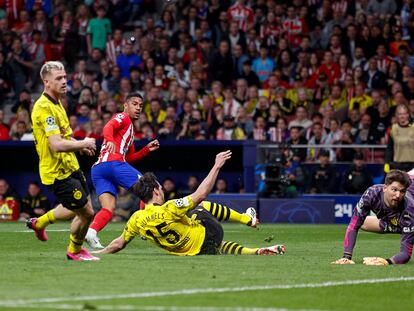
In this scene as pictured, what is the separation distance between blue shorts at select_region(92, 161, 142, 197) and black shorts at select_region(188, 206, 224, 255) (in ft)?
7.44

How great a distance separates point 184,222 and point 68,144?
182cm

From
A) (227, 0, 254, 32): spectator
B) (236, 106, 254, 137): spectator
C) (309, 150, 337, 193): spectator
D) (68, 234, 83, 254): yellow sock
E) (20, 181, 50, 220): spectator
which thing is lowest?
(20, 181, 50, 220): spectator

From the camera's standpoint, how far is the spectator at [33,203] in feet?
77.8

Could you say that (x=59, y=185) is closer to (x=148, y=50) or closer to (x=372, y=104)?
(x=372, y=104)

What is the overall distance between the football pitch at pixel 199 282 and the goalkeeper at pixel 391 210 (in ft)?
0.58

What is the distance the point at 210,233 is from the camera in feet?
41.0

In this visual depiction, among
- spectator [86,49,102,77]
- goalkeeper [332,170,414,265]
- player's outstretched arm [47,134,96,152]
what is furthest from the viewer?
spectator [86,49,102,77]

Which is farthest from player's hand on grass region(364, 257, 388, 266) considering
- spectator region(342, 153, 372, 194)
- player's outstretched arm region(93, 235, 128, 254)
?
spectator region(342, 153, 372, 194)

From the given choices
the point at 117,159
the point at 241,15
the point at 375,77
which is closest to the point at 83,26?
the point at 241,15

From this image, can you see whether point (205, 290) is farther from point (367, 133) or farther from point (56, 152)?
point (367, 133)

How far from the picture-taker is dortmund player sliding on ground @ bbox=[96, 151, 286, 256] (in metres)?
11.8

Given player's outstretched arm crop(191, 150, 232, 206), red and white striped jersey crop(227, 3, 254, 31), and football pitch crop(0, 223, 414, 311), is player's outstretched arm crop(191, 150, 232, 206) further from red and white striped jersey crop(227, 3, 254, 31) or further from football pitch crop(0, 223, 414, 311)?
red and white striped jersey crop(227, 3, 254, 31)

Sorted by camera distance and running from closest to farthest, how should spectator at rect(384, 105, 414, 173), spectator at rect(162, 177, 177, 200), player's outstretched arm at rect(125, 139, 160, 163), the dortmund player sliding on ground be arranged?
the dortmund player sliding on ground → player's outstretched arm at rect(125, 139, 160, 163) → spectator at rect(384, 105, 414, 173) → spectator at rect(162, 177, 177, 200)

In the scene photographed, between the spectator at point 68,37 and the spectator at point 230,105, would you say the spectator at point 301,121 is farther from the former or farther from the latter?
the spectator at point 68,37
